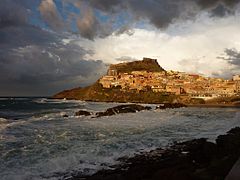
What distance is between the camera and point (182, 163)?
15836 mm

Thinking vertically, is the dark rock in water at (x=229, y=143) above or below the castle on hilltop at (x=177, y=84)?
below

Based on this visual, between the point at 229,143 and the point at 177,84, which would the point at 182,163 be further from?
the point at 177,84

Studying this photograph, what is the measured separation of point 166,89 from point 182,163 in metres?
147

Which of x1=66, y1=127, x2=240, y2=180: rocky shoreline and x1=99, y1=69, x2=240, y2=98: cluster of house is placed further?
x1=99, y1=69, x2=240, y2=98: cluster of house

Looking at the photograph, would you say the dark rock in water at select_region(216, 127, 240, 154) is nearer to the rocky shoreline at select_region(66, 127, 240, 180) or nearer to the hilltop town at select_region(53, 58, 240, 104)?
the rocky shoreline at select_region(66, 127, 240, 180)

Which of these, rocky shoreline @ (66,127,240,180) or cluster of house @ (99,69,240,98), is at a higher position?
cluster of house @ (99,69,240,98)

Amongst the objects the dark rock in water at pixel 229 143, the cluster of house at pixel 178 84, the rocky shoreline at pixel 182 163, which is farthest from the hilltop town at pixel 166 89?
the rocky shoreline at pixel 182 163

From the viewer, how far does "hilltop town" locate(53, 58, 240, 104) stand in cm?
13994

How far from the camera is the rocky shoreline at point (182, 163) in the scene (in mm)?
11875

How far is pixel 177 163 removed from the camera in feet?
52.5

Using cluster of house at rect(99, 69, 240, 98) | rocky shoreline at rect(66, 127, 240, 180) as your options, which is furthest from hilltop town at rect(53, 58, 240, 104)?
rocky shoreline at rect(66, 127, 240, 180)

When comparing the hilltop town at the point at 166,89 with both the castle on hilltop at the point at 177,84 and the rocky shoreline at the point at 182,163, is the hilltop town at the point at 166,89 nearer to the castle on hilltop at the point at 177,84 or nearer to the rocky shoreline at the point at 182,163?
the castle on hilltop at the point at 177,84

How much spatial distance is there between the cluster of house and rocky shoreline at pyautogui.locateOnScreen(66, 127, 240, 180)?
12289 cm

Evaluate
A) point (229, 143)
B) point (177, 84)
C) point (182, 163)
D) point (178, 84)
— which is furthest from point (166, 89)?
point (182, 163)
